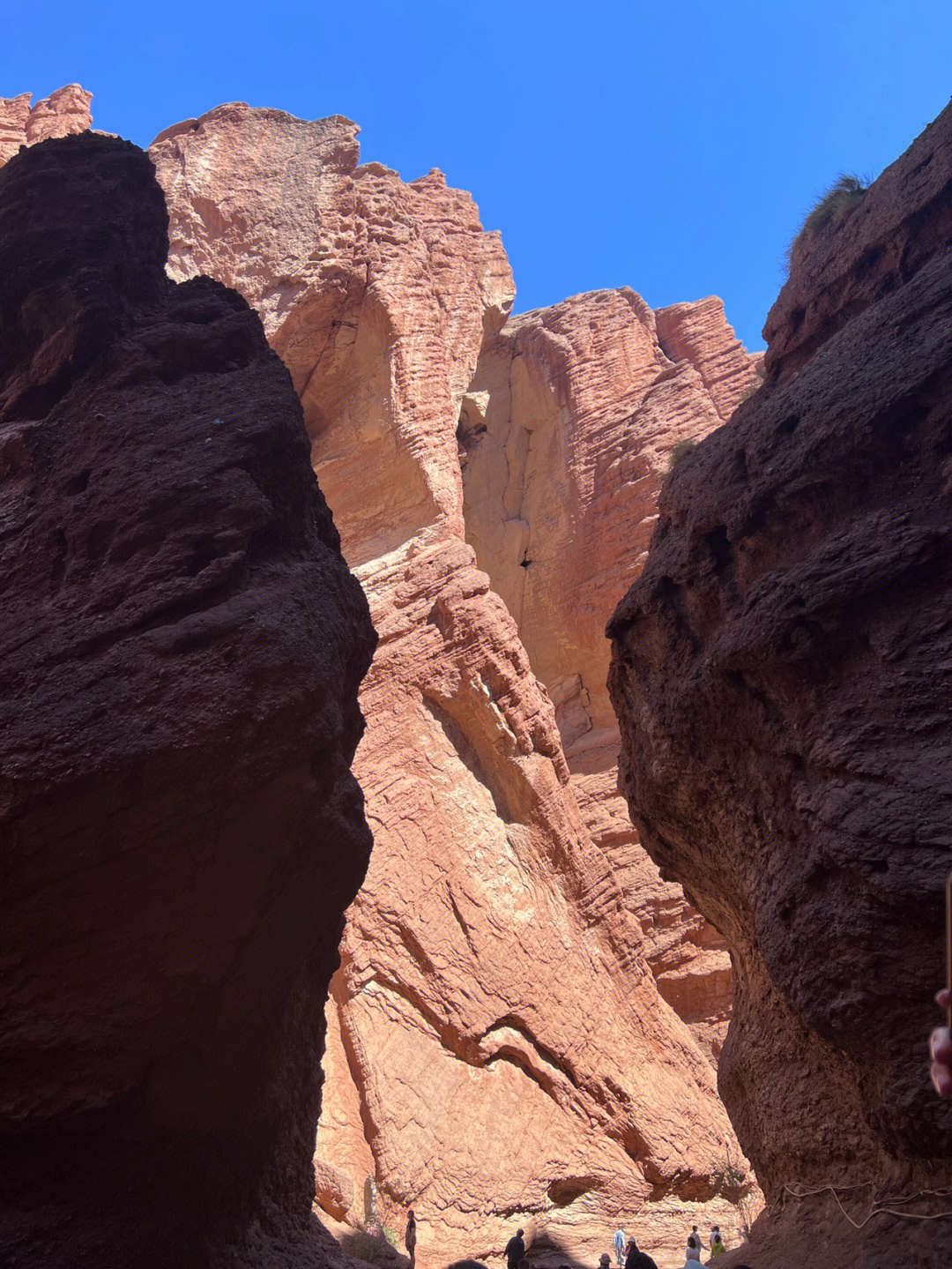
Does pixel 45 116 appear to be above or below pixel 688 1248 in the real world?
above

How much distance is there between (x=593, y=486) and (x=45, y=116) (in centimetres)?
1571

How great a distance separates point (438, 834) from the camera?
51.8ft

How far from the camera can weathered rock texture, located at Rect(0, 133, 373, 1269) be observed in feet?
16.9

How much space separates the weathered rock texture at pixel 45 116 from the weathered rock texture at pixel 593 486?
11.2 meters

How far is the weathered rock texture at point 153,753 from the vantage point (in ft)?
16.9

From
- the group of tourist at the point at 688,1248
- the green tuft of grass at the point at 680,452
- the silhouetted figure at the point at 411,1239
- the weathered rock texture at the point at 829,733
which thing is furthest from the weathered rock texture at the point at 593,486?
the green tuft of grass at the point at 680,452

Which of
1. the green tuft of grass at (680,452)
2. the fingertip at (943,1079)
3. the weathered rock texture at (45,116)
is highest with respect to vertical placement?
the weathered rock texture at (45,116)

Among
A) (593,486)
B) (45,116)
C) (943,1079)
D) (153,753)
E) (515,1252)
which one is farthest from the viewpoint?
(593,486)

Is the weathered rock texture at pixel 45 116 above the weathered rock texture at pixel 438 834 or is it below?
above

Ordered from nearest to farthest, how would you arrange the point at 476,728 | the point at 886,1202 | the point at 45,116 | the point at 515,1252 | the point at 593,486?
the point at 886,1202 < the point at 515,1252 < the point at 476,728 < the point at 45,116 < the point at 593,486

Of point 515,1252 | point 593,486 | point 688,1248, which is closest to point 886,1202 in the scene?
point 515,1252

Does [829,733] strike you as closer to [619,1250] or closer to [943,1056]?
[943,1056]

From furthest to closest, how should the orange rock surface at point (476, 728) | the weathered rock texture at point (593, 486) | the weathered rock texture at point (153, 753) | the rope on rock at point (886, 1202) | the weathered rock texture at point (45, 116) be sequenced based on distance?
the weathered rock texture at point (45, 116)
the weathered rock texture at point (593, 486)
the orange rock surface at point (476, 728)
the rope on rock at point (886, 1202)
the weathered rock texture at point (153, 753)

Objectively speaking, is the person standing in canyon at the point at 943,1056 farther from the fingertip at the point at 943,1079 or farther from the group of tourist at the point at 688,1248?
the group of tourist at the point at 688,1248
